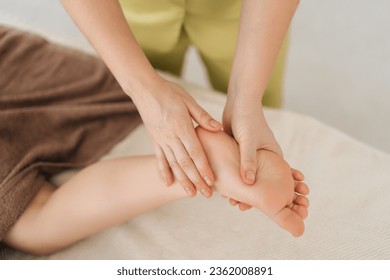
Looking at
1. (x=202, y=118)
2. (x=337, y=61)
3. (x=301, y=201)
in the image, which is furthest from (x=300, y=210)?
(x=337, y=61)

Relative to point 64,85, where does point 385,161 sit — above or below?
below

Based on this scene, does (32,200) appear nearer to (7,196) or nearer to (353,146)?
(7,196)

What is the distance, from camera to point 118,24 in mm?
920

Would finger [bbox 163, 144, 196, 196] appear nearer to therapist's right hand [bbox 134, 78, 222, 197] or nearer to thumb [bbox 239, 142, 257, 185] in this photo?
therapist's right hand [bbox 134, 78, 222, 197]

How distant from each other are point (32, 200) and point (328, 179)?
2.25ft

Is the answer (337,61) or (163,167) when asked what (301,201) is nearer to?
(163,167)

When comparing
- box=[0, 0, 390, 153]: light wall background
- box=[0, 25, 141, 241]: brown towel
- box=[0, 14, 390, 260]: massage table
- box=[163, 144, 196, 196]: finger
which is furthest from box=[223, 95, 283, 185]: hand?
box=[0, 0, 390, 153]: light wall background

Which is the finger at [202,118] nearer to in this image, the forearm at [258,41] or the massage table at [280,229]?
the forearm at [258,41]

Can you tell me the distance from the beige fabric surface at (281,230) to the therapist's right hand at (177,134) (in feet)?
0.65

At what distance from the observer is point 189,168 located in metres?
0.89

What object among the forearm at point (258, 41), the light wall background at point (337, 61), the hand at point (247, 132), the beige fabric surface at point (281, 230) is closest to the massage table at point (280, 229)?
the beige fabric surface at point (281, 230)

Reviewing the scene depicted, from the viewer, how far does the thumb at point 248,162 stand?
0.85 m
